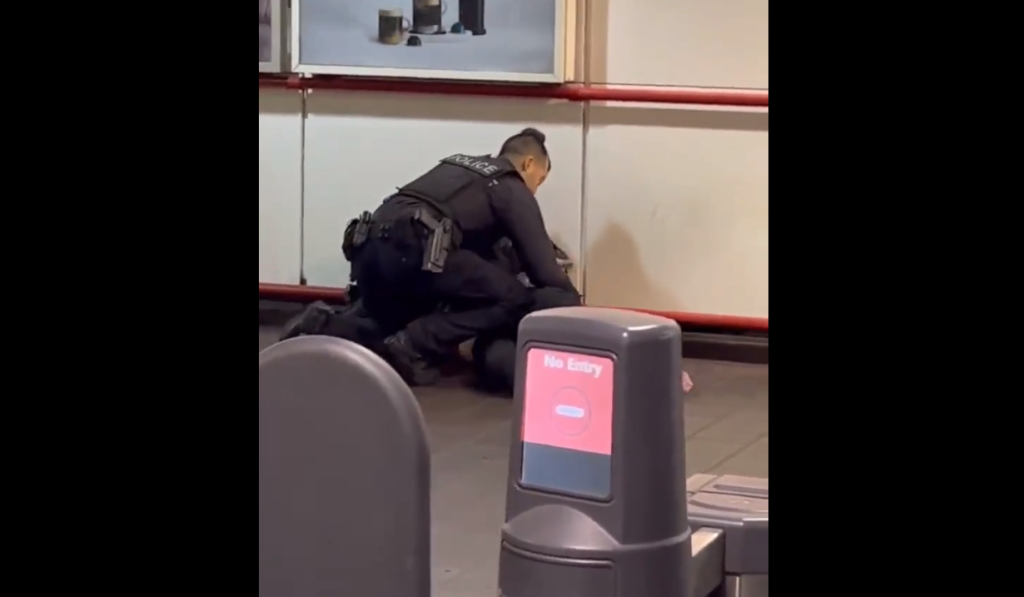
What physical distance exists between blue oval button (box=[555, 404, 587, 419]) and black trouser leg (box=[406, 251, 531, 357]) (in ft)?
→ 11.9

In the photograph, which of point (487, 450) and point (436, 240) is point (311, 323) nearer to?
point (436, 240)

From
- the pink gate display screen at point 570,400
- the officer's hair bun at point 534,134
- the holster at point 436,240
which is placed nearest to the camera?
the pink gate display screen at point 570,400

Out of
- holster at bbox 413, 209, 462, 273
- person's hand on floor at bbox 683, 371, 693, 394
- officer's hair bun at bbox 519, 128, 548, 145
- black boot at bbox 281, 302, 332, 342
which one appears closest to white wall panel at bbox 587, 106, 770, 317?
officer's hair bun at bbox 519, 128, 548, 145

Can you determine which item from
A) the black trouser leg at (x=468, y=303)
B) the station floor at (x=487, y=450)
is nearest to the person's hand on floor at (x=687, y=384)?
the station floor at (x=487, y=450)

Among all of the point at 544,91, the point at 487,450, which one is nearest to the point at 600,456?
the point at 487,450

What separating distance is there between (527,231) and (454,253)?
0.31 metres

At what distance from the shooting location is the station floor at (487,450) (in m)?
3.58

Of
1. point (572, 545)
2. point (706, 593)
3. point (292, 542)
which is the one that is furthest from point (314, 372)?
point (706, 593)

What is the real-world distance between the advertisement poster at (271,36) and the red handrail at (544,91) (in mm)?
67

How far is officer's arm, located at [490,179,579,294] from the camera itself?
18.2 ft

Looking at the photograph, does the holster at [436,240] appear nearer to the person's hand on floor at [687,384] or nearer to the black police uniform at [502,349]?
the black police uniform at [502,349]
